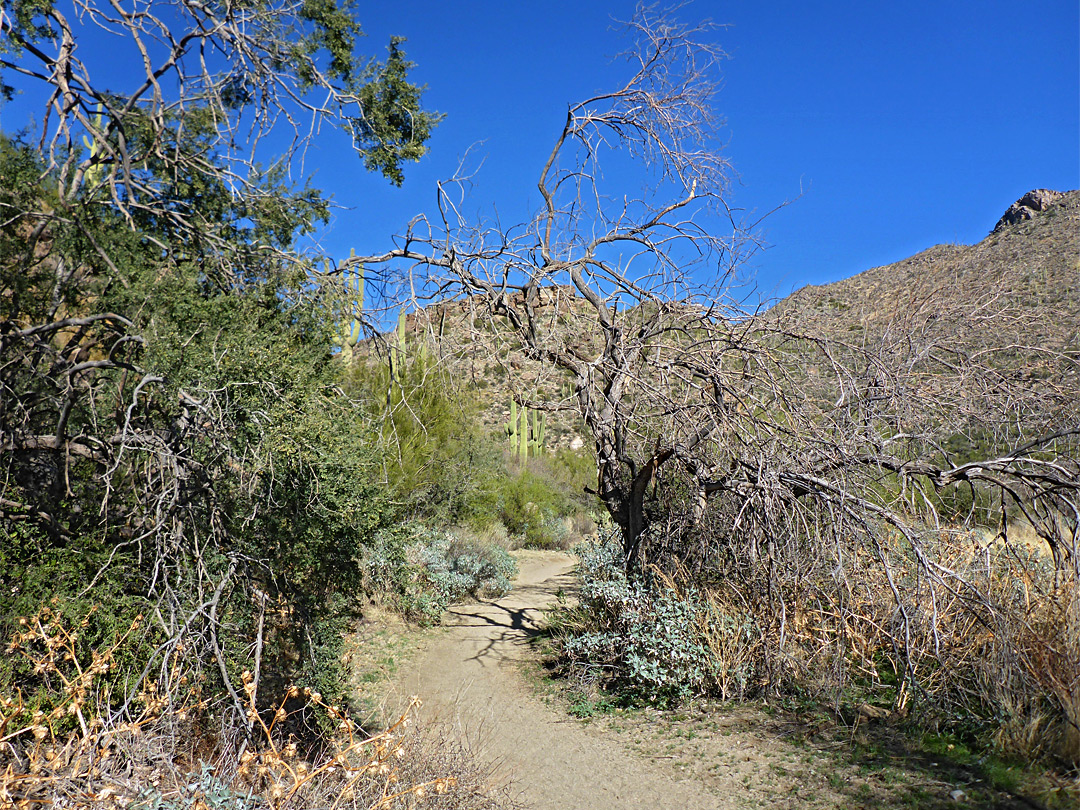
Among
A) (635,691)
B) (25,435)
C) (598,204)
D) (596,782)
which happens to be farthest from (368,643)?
(598,204)

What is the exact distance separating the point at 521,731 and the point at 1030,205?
1942 centimetres

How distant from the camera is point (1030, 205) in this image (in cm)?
1852

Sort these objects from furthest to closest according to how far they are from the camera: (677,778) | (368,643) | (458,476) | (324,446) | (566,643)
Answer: (458,476)
(368,643)
(566,643)
(677,778)
(324,446)

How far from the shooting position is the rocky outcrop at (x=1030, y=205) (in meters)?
17.0

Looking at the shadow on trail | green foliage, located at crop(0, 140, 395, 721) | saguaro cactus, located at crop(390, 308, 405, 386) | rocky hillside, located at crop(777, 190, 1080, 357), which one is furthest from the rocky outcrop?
green foliage, located at crop(0, 140, 395, 721)

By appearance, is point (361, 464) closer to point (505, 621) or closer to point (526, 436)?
point (505, 621)

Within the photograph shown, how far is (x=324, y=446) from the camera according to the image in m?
4.86

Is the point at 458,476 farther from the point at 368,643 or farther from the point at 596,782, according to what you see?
the point at 596,782

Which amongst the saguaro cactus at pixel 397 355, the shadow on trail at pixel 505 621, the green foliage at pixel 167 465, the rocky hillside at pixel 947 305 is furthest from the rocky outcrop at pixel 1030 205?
the green foliage at pixel 167 465

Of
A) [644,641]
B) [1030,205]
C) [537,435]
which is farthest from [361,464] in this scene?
[537,435]

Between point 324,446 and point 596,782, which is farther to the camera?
point 596,782

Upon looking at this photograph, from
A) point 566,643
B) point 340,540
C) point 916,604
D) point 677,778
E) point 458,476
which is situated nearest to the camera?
point 677,778

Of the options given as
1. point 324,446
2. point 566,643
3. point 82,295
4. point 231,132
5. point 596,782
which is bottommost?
point 596,782

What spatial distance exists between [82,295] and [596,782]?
5.29 m
